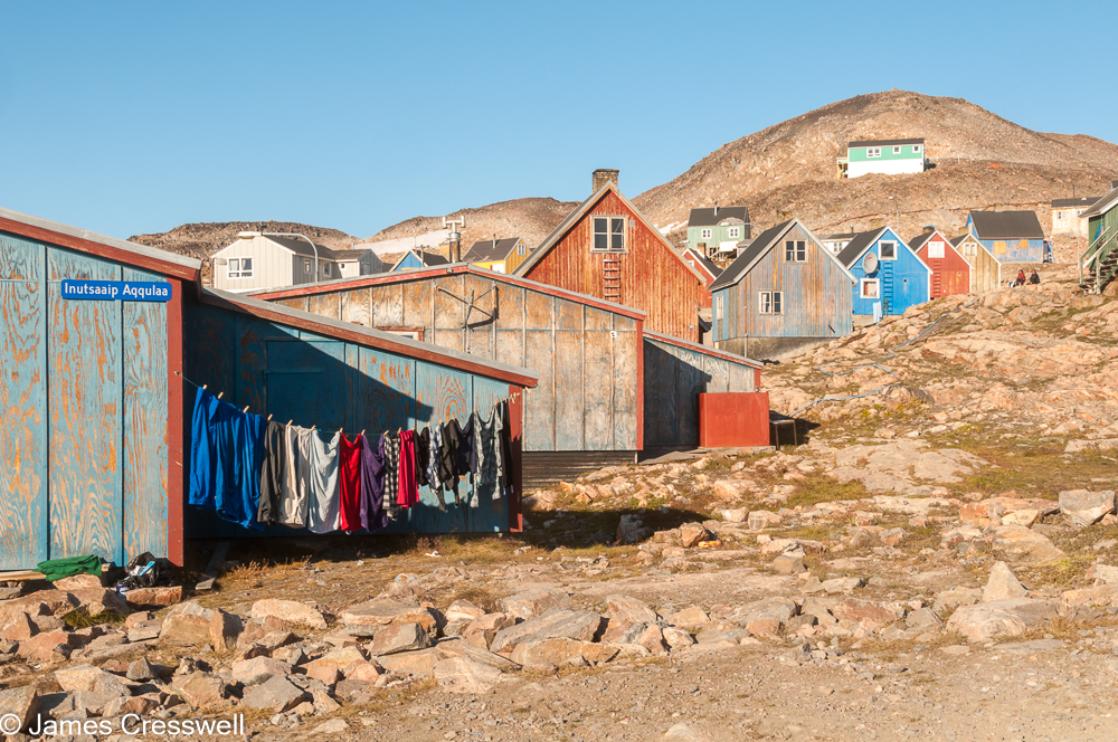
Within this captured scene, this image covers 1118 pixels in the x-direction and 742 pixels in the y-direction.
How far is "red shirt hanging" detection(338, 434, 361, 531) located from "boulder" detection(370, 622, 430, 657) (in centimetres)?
549

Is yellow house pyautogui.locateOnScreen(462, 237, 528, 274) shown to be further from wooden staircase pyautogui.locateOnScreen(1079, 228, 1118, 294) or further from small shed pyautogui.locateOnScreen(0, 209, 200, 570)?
small shed pyautogui.locateOnScreen(0, 209, 200, 570)

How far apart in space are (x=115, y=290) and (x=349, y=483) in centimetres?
425

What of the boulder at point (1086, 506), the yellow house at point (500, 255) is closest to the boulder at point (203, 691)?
the boulder at point (1086, 506)

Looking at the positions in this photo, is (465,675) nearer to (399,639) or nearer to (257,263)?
(399,639)

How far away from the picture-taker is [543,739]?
845 centimetres

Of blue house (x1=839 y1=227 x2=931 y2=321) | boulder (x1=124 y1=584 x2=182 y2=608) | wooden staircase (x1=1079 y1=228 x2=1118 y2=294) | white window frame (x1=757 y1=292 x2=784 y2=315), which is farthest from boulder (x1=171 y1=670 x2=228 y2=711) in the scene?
blue house (x1=839 y1=227 x2=931 y2=321)

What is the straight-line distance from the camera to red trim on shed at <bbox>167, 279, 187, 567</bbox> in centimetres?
1477

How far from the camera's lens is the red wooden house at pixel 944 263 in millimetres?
68188

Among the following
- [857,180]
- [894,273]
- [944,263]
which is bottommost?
[894,273]

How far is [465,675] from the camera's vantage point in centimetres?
991

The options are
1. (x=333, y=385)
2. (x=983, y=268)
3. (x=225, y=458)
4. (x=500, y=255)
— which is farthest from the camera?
(x=500, y=255)

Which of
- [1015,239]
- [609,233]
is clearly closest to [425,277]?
[609,233]

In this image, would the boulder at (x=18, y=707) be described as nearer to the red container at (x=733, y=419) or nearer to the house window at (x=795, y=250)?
the red container at (x=733, y=419)

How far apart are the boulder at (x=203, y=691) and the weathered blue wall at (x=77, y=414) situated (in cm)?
565
